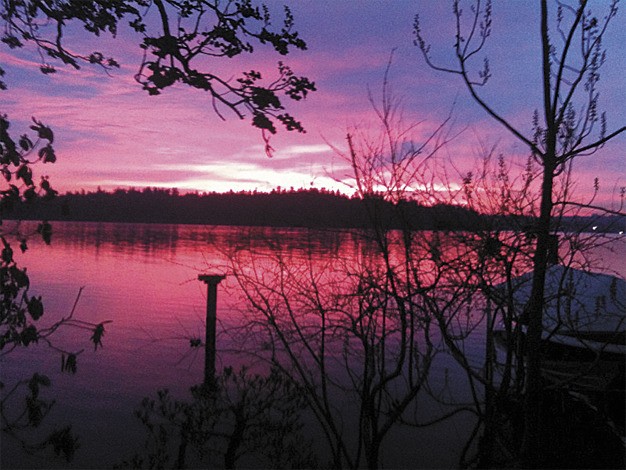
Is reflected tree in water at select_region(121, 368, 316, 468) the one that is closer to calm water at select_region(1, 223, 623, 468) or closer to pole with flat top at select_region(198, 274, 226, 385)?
calm water at select_region(1, 223, 623, 468)

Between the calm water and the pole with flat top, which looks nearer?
the calm water

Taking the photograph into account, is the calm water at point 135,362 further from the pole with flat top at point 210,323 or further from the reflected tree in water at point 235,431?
the reflected tree in water at point 235,431

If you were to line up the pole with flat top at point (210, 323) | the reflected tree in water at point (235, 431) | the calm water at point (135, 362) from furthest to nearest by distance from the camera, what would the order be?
1. the pole with flat top at point (210, 323)
2. the reflected tree in water at point (235, 431)
3. the calm water at point (135, 362)

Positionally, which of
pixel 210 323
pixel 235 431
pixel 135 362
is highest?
pixel 210 323

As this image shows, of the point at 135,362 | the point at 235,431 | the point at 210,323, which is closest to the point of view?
the point at 235,431

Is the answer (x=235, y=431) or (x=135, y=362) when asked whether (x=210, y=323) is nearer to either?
(x=235, y=431)

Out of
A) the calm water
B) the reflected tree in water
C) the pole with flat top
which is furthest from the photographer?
the pole with flat top

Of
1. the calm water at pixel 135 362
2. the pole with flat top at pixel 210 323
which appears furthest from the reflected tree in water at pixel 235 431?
the pole with flat top at pixel 210 323

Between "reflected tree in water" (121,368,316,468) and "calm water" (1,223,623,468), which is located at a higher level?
"reflected tree in water" (121,368,316,468)

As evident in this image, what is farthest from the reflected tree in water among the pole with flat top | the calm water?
the pole with flat top

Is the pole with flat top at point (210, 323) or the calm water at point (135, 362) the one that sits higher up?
the pole with flat top at point (210, 323)

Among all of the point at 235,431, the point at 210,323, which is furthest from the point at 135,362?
the point at 235,431

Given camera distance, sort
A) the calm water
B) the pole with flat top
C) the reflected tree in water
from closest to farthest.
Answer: the calm water
the reflected tree in water
the pole with flat top

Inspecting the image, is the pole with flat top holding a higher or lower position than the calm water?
higher
